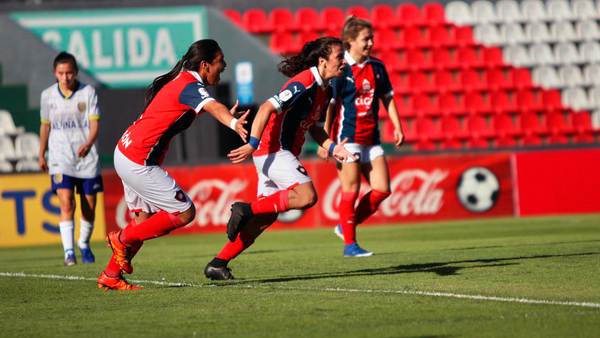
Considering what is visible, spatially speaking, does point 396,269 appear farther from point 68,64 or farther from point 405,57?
point 405,57

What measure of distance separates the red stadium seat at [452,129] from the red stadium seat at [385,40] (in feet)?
8.04

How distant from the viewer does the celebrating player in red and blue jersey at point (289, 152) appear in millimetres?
6434

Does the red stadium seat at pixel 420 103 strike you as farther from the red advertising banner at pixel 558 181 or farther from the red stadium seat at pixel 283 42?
the red advertising banner at pixel 558 181

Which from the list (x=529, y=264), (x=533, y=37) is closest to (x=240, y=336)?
(x=529, y=264)

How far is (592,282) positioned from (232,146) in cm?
1067

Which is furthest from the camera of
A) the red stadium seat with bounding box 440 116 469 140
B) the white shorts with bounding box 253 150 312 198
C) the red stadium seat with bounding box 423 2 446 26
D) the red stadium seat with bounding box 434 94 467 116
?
the red stadium seat with bounding box 423 2 446 26

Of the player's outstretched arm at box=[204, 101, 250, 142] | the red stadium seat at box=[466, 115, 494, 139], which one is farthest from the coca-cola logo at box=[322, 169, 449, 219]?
the player's outstretched arm at box=[204, 101, 250, 142]

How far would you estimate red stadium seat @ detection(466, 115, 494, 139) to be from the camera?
66.1 ft

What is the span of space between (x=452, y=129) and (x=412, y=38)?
9.63 feet

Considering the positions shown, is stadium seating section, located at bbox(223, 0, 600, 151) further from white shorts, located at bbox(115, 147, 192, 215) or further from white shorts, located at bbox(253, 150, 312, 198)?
white shorts, located at bbox(115, 147, 192, 215)

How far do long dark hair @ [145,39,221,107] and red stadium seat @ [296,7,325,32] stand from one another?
15.7 meters

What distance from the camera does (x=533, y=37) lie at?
877 inches

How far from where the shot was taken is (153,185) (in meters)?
5.94

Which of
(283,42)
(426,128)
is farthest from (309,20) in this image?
(426,128)
